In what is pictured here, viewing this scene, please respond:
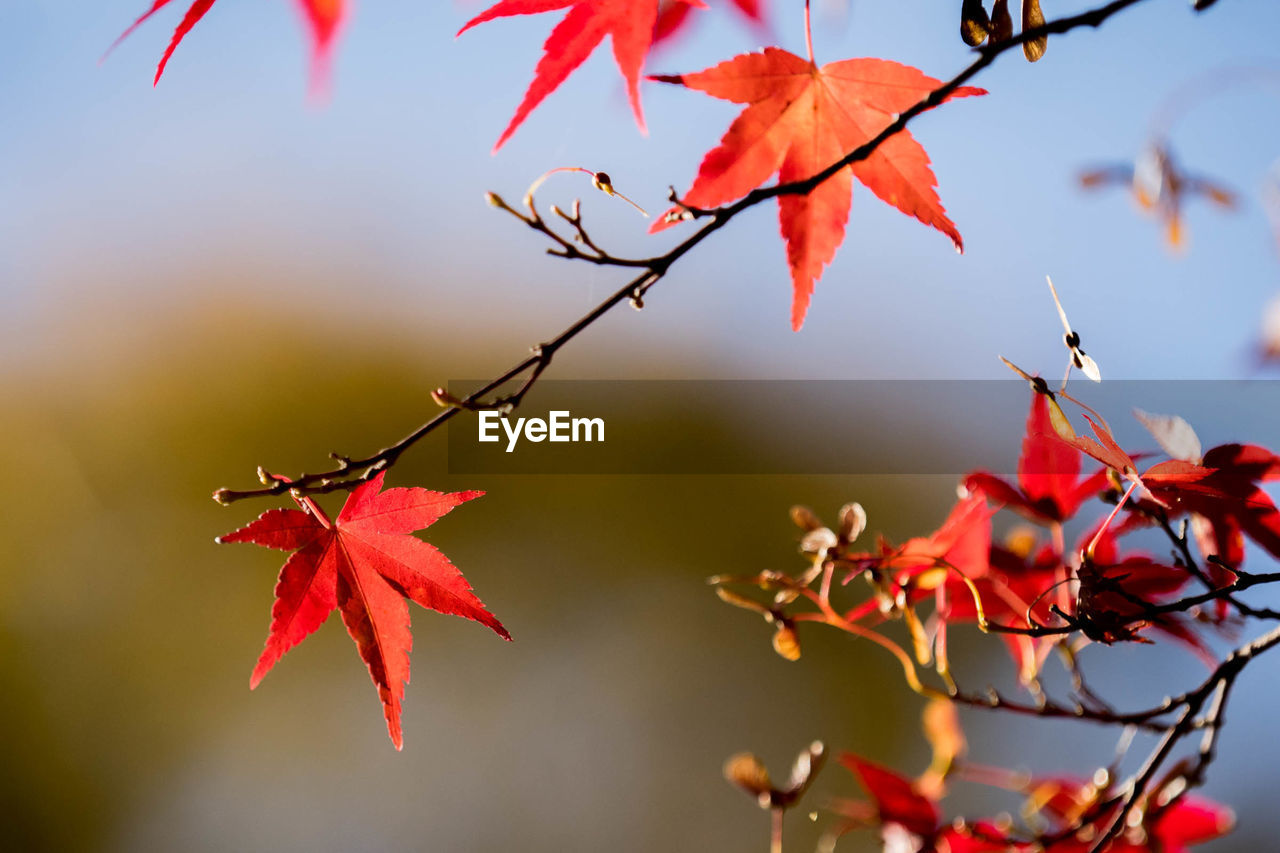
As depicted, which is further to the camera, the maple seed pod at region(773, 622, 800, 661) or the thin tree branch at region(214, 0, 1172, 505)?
the maple seed pod at region(773, 622, 800, 661)

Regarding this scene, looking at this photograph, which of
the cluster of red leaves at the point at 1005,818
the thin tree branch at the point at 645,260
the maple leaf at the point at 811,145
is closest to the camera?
the thin tree branch at the point at 645,260

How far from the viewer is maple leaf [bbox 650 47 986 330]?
1.75 feet

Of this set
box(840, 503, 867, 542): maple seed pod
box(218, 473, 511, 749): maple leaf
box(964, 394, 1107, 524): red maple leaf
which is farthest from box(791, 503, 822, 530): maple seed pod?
box(218, 473, 511, 749): maple leaf

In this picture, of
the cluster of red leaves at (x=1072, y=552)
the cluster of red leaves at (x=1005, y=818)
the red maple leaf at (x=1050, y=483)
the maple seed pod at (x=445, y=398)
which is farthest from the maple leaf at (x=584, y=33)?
the cluster of red leaves at (x=1005, y=818)

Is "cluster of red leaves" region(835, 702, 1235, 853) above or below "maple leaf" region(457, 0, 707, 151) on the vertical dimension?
below

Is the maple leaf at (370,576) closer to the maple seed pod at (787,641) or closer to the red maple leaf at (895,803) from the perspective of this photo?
the maple seed pod at (787,641)

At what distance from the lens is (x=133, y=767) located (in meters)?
4.23

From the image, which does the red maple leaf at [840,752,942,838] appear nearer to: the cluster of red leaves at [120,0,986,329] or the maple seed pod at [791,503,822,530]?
the maple seed pod at [791,503,822,530]

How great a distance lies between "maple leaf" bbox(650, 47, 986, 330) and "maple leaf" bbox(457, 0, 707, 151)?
0.03 m

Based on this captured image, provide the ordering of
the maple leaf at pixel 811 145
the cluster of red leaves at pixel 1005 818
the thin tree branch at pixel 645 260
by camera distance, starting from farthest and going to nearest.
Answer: the cluster of red leaves at pixel 1005 818 → the maple leaf at pixel 811 145 → the thin tree branch at pixel 645 260

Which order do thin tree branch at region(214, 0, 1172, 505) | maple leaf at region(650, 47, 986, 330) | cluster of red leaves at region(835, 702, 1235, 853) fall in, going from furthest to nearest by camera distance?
cluster of red leaves at region(835, 702, 1235, 853) → maple leaf at region(650, 47, 986, 330) → thin tree branch at region(214, 0, 1172, 505)

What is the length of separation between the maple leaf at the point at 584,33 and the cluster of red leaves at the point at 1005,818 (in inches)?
22.1

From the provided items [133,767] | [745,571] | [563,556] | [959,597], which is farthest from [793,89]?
[133,767]

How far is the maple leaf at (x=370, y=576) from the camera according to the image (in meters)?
0.55
